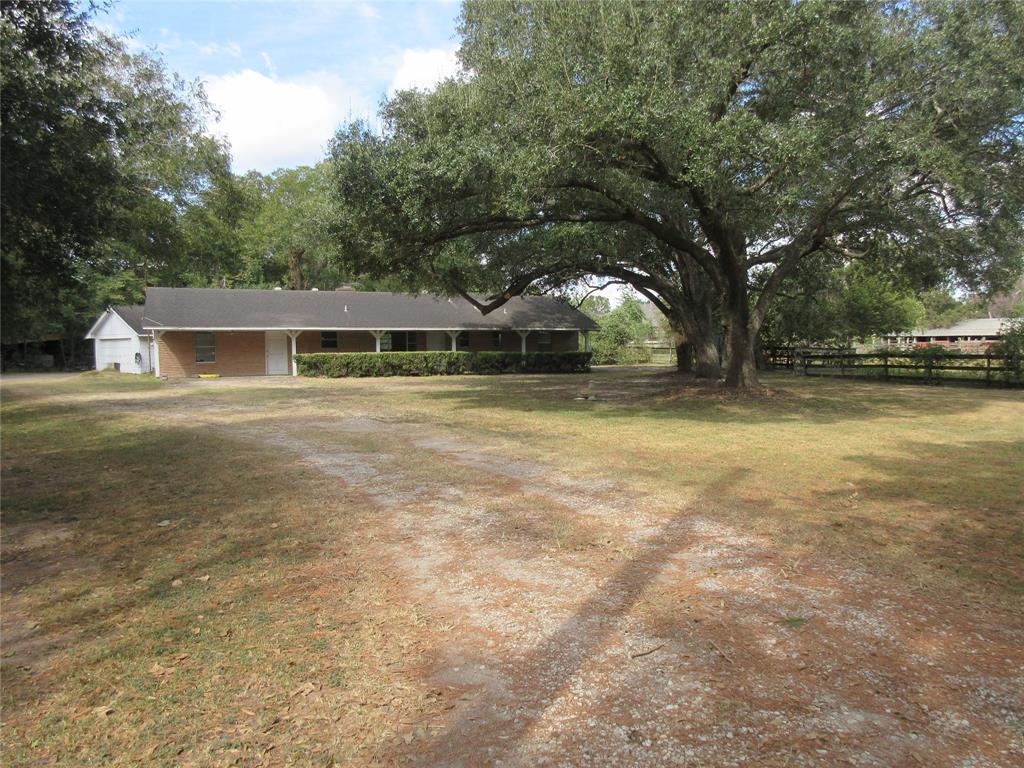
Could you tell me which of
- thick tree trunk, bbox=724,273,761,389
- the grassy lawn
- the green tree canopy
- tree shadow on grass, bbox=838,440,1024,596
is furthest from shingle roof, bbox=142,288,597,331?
tree shadow on grass, bbox=838,440,1024,596

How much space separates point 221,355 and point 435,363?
9.88 meters

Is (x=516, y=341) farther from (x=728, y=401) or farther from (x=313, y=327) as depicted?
(x=728, y=401)

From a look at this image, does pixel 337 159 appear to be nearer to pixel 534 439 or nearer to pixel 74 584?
pixel 534 439

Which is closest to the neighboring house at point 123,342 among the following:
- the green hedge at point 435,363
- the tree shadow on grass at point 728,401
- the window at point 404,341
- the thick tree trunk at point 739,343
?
the green hedge at point 435,363

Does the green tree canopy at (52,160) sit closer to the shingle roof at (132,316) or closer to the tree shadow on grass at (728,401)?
the tree shadow on grass at (728,401)

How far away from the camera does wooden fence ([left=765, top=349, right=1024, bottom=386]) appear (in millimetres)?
20000

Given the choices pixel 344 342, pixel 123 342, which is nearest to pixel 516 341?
pixel 344 342

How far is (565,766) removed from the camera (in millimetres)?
2336

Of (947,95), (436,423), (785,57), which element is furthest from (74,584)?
(947,95)

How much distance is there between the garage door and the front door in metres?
7.62

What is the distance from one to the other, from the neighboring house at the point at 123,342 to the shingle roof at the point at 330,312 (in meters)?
2.30

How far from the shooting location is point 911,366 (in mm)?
22984

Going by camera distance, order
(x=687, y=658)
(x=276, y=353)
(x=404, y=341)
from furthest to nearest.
Result: (x=404, y=341), (x=276, y=353), (x=687, y=658)

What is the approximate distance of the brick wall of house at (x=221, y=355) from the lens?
27.9m
